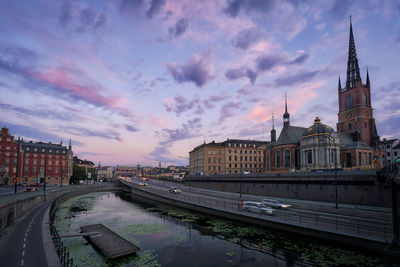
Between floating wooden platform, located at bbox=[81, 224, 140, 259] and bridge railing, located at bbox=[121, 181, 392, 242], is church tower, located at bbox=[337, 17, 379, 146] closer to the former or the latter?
bridge railing, located at bbox=[121, 181, 392, 242]

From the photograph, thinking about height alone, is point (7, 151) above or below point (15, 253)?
above

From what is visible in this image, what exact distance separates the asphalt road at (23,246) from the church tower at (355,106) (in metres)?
95.4

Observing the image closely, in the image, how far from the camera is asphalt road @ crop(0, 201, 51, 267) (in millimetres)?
15859

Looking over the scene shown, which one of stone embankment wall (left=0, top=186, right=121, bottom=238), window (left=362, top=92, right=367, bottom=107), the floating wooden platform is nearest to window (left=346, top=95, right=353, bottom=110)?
window (left=362, top=92, right=367, bottom=107)

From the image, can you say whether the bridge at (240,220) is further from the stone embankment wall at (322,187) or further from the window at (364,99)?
the window at (364,99)

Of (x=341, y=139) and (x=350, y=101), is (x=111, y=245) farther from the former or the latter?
(x=350, y=101)

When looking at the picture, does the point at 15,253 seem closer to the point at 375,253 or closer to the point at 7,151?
the point at 375,253

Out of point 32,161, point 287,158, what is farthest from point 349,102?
point 32,161

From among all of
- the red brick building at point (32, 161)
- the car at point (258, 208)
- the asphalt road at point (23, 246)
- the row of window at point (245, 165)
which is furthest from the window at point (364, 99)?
the red brick building at point (32, 161)

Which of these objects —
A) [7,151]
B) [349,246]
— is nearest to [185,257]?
[349,246]

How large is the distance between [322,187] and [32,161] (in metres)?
107

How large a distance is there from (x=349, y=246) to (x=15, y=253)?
28.1m

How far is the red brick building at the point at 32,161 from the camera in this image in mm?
85625

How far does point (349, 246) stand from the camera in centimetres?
2238
